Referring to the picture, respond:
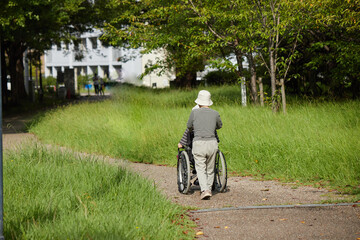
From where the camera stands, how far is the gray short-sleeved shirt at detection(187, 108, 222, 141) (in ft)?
24.8

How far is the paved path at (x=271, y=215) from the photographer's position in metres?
5.68

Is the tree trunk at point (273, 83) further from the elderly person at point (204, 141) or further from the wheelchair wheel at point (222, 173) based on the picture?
the elderly person at point (204, 141)

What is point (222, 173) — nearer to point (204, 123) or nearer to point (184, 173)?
point (184, 173)

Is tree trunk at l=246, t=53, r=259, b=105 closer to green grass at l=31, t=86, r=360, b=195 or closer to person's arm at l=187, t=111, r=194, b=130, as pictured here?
green grass at l=31, t=86, r=360, b=195

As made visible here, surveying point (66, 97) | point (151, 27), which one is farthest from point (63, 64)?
point (151, 27)

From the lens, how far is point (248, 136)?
11.3 metres

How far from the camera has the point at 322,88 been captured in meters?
20.3

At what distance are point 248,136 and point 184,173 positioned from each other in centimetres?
352

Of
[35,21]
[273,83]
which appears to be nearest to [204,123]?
[273,83]

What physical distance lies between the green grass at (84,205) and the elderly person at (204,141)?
829 millimetres

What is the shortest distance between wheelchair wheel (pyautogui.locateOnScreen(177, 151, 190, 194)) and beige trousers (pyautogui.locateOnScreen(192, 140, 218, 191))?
0.77ft

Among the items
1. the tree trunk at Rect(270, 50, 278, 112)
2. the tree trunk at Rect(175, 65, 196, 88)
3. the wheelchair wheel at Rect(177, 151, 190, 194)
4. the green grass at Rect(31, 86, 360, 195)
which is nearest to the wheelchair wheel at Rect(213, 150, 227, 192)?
the wheelchair wheel at Rect(177, 151, 190, 194)

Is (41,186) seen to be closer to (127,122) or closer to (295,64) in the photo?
(127,122)

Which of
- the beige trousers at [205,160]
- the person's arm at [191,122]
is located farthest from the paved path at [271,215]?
the person's arm at [191,122]
